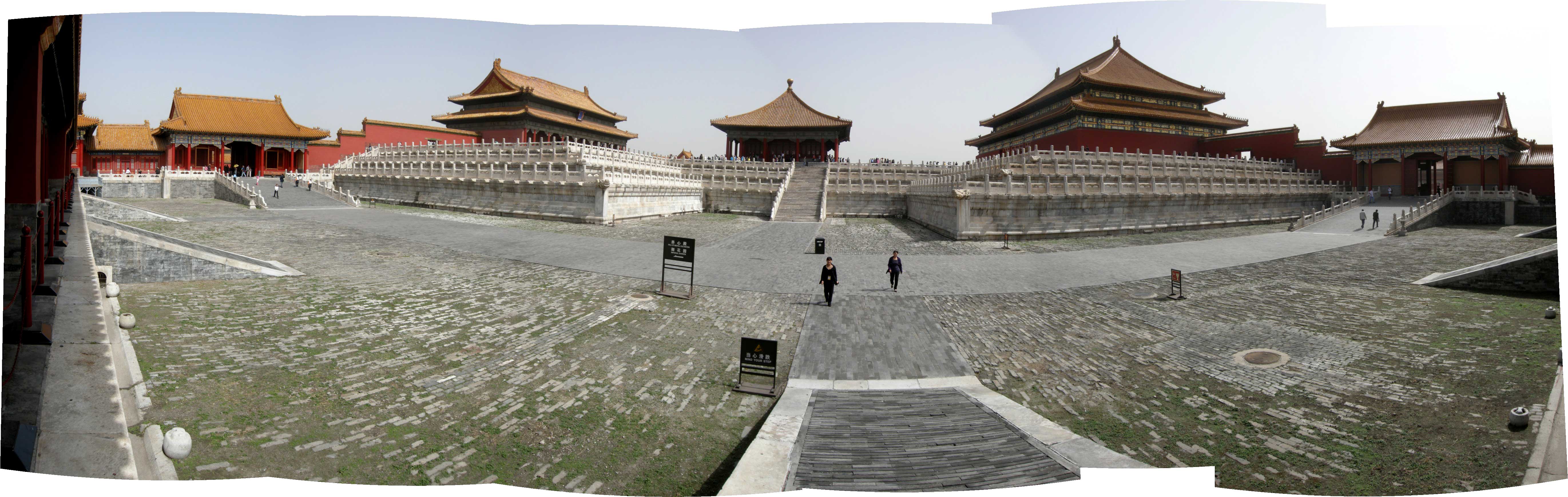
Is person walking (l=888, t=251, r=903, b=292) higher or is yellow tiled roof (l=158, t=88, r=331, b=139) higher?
yellow tiled roof (l=158, t=88, r=331, b=139)

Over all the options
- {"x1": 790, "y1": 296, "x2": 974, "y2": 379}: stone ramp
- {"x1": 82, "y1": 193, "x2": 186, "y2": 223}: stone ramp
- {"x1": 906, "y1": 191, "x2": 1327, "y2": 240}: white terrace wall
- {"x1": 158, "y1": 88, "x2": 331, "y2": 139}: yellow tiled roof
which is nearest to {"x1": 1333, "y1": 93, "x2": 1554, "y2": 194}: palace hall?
{"x1": 906, "y1": 191, "x2": 1327, "y2": 240}: white terrace wall

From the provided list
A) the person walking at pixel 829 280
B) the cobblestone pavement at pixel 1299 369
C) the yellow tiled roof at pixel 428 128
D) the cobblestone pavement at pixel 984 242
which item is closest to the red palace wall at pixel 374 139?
the yellow tiled roof at pixel 428 128

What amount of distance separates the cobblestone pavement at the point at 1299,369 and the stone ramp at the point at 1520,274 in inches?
7.9

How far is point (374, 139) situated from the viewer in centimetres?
4688

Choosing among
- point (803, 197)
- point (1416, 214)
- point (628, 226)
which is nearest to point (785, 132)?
point (803, 197)

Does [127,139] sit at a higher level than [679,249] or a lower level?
higher

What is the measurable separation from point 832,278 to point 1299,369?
605 centimetres

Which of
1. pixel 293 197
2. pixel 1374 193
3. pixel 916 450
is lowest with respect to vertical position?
pixel 916 450

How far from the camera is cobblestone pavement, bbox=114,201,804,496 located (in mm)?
4551

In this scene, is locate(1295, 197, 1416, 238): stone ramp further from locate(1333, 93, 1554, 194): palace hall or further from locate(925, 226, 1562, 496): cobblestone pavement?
locate(925, 226, 1562, 496): cobblestone pavement

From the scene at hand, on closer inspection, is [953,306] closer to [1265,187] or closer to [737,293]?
[737,293]

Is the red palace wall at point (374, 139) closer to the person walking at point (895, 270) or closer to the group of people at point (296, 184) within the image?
the group of people at point (296, 184)

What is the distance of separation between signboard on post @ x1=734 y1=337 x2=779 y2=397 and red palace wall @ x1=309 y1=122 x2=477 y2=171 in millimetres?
42848

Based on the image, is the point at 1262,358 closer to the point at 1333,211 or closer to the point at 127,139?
the point at 1333,211
